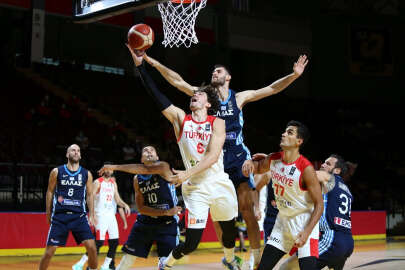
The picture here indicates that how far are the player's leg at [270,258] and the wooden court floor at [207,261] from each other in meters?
3.54

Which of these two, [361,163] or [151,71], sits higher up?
[151,71]

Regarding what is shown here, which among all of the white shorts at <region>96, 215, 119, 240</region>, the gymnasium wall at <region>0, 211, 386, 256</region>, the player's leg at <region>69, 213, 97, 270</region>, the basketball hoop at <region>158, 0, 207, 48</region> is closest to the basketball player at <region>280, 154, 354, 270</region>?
the basketball hoop at <region>158, 0, 207, 48</region>

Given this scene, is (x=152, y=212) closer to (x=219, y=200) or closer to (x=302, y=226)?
(x=219, y=200)

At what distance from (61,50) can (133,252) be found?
18312 mm

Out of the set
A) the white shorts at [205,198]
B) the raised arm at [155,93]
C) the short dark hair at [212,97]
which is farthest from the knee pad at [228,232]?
the short dark hair at [212,97]

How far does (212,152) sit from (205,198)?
54 cm

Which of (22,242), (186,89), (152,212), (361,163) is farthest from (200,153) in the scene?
(361,163)

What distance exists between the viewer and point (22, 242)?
12.0 m

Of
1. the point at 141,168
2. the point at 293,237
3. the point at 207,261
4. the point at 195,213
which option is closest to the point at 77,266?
the point at 207,261

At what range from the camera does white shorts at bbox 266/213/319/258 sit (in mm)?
5703

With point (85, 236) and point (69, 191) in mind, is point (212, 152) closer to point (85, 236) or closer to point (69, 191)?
point (85, 236)

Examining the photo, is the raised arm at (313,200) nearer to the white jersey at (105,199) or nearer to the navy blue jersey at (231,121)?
the navy blue jersey at (231,121)

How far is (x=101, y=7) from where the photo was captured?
328 inches

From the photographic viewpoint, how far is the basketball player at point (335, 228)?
6.47 meters
